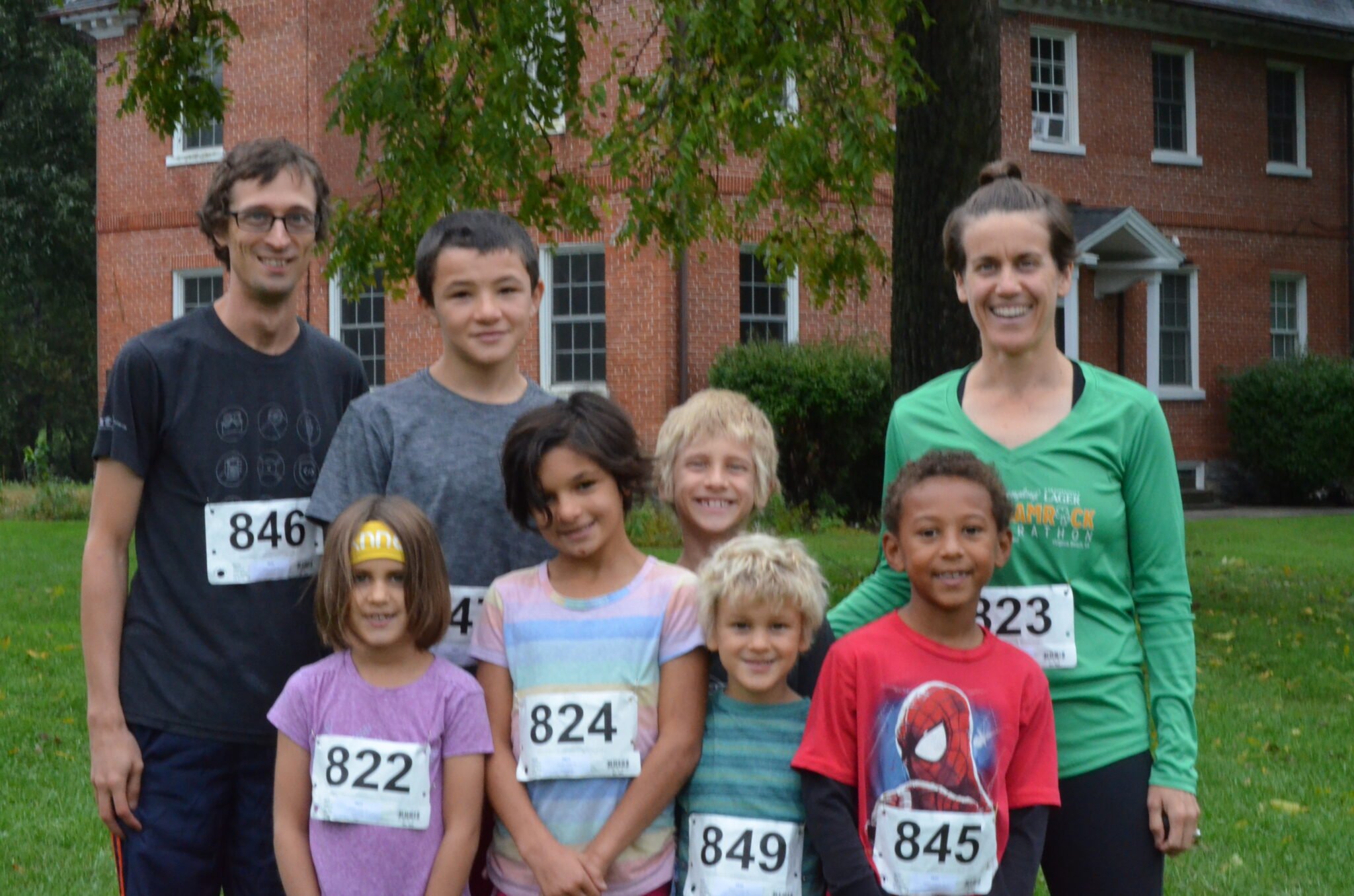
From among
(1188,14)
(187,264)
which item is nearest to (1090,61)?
(1188,14)

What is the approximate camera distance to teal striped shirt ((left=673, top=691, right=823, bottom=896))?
3.04 metres

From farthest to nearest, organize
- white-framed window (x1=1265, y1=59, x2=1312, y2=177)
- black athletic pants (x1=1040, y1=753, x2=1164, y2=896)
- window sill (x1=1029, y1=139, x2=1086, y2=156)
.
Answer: white-framed window (x1=1265, y1=59, x2=1312, y2=177), window sill (x1=1029, y1=139, x2=1086, y2=156), black athletic pants (x1=1040, y1=753, x2=1164, y2=896)

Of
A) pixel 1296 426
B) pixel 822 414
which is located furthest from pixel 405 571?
pixel 1296 426

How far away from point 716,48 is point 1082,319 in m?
15.8

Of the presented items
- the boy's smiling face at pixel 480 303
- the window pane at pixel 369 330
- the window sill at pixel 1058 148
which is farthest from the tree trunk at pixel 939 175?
the window sill at pixel 1058 148

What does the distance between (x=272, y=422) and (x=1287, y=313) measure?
83.3 feet

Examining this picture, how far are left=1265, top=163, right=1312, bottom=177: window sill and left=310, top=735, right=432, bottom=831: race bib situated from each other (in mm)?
25157

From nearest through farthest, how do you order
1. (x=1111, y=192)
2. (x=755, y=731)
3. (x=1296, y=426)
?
(x=755, y=731) < (x=1296, y=426) < (x=1111, y=192)

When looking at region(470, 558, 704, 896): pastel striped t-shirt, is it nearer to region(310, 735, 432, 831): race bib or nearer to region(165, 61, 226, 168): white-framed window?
region(310, 735, 432, 831): race bib

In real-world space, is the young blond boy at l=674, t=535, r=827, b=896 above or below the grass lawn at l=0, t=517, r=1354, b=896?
above

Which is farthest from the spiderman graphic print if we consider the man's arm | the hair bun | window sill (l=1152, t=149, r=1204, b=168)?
window sill (l=1152, t=149, r=1204, b=168)

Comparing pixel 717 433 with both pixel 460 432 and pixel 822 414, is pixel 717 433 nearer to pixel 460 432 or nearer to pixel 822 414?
pixel 460 432

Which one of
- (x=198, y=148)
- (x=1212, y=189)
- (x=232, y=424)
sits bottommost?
(x=232, y=424)

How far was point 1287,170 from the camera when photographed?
25.6m
